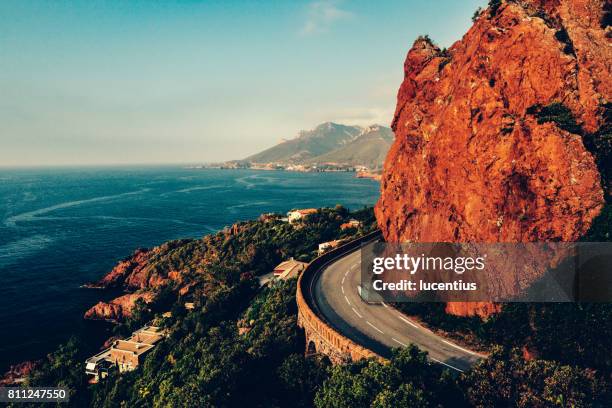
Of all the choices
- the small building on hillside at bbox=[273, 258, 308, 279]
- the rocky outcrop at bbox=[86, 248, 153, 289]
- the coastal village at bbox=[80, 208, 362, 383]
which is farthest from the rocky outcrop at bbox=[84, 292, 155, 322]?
the small building on hillside at bbox=[273, 258, 308, 279]

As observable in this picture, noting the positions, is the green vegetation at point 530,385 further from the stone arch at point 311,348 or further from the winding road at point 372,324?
the stone arch at point 311,348

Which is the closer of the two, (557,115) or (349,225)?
(557,115)

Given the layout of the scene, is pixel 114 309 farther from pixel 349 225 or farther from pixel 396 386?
pixel 396 386

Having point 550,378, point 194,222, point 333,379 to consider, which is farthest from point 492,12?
point 194,222

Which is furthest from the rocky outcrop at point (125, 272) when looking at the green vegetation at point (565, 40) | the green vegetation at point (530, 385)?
the green vegetation at point (565, 40)

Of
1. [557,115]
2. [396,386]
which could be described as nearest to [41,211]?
[396,386]

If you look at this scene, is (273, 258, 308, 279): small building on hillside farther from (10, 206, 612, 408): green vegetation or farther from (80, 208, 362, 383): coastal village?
(10, 206, 612, 408): green vegetation

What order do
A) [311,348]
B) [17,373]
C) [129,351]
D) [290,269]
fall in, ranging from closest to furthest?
[311,348] < [129,351] < [17,373] < [290,269]
